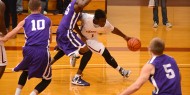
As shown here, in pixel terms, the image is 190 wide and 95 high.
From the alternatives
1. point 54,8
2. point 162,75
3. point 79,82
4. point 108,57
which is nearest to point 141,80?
point 162,75

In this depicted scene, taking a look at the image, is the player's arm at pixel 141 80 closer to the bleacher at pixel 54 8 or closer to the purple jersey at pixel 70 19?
the purple jersey at pixel 70 19

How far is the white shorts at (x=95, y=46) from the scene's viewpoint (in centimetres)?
680

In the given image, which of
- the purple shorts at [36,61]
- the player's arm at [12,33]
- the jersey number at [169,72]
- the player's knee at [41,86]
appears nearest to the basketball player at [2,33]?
the player's arm at [12,33]

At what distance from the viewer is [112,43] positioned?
32.1 feet

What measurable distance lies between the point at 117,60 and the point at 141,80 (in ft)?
13.2

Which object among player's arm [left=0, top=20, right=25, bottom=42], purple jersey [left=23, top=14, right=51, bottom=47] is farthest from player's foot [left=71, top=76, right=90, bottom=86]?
player's arm [left=0, top=20, right=25, bottom=42]

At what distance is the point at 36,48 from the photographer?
5461mm

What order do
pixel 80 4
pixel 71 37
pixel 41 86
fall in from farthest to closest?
pixel 71 37 → pixel 80 4 → pixel 41 86

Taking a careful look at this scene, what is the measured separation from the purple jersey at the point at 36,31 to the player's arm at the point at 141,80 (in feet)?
5.51

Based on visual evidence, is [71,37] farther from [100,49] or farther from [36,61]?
[36,61]

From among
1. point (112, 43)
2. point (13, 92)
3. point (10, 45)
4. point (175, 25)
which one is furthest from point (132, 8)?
point (13, 92)

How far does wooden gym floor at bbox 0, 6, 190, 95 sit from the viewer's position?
6.50 metres

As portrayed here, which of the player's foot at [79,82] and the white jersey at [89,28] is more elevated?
the white jersey at [89,28]

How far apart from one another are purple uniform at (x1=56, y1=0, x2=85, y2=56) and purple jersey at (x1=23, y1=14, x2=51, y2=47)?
103 centimetres
